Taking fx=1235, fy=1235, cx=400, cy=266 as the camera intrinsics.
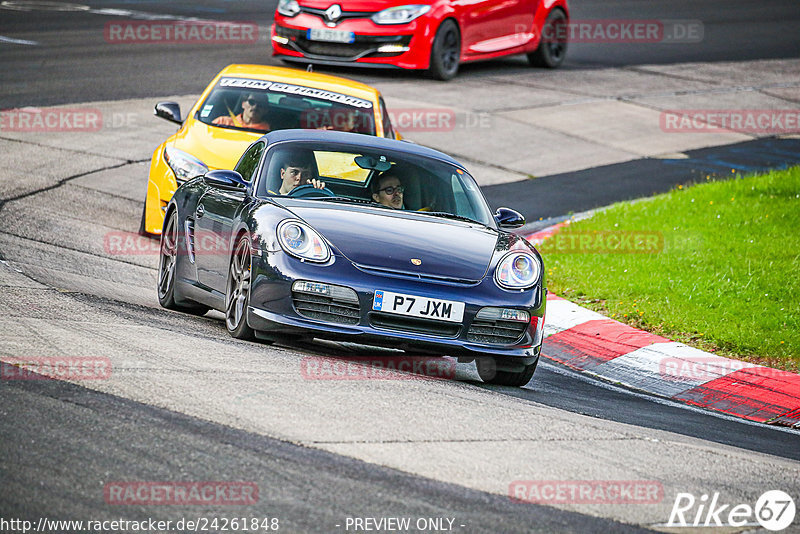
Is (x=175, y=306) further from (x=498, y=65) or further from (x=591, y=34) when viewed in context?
(x=591, y=34)

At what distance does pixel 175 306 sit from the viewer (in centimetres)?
869

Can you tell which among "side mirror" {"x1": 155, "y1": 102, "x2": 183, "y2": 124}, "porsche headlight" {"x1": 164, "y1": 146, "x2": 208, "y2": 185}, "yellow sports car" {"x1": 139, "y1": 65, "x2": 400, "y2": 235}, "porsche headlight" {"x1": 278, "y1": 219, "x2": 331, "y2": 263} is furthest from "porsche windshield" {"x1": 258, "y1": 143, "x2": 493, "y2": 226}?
"side mirror" {"x1": 155, "y1": 102, "x2": 183, "y2": 124}

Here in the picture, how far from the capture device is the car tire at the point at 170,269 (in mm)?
8672

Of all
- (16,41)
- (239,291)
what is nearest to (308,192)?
(239,291)

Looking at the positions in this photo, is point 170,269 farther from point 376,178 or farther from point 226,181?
point 376,178

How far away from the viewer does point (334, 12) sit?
1883 centimetres

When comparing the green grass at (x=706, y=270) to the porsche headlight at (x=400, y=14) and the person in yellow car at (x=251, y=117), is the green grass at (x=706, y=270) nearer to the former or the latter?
the person in yellow car at (x=251, y=117)

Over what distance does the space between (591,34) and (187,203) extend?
2053 centimetres

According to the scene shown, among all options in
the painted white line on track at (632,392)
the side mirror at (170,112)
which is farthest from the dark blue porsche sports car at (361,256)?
the side mirror at (170,112)

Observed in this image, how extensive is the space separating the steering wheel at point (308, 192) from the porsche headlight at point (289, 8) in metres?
11.6

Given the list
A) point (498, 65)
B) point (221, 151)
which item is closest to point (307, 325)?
point (221, 151)

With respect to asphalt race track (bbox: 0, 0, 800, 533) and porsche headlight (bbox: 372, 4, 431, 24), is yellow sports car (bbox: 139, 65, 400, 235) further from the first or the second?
porsche headlight (bbox: 372, 4, 431, 24)

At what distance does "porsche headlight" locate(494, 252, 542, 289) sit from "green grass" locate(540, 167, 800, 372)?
2.38 meters

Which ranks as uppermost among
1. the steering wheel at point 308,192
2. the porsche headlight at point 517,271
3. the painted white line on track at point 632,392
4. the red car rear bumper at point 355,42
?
the red car rear bumper at point 355,42
